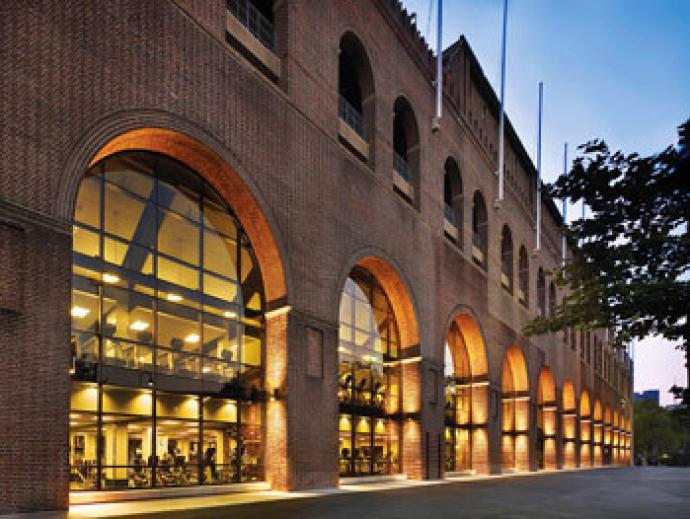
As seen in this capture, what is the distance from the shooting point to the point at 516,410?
4562 centimetres

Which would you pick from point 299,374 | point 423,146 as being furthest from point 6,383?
point 423,146

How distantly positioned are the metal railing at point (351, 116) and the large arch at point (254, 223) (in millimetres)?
7081

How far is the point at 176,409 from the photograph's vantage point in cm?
1895

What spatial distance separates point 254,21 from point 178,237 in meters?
7.16

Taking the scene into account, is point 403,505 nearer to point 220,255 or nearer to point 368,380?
point 220,255

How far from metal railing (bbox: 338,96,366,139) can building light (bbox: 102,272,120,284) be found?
1133 cm

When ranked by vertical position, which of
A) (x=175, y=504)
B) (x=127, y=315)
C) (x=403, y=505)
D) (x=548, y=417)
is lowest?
(x=548, y=417)

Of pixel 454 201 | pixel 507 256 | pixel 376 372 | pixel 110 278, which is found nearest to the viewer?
pixel 110 278

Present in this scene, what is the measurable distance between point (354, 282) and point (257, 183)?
8.74 meters

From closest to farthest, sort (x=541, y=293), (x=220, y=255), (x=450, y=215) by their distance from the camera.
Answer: (x=220, y=255) < (x=450, y=215) < (x=541, y=293)

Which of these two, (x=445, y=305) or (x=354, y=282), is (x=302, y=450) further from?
(x=445, y=305)

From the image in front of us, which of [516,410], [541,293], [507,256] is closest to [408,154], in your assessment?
[507,256]

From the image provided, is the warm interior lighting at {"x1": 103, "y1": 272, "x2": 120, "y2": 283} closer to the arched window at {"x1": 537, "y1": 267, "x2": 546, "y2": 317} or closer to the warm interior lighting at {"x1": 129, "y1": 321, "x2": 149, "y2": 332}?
the warm interior lighting at {"x1": 129, "y1": 321, "x2": 149, "y2": 332}

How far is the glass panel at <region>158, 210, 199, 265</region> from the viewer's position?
1917 cm
